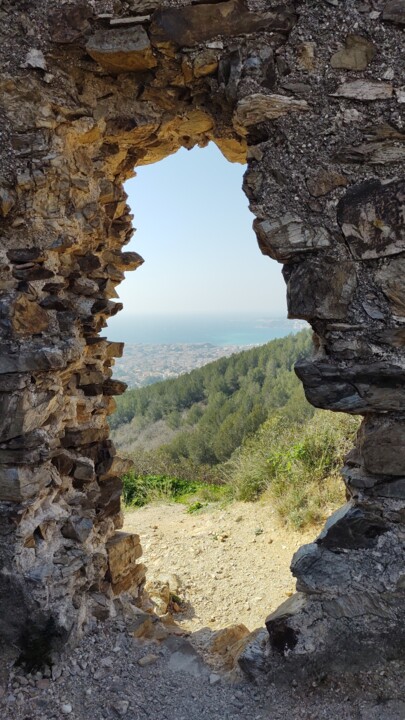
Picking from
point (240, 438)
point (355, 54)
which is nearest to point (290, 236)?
point (355, 54)

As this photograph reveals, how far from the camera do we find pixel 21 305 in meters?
2.29

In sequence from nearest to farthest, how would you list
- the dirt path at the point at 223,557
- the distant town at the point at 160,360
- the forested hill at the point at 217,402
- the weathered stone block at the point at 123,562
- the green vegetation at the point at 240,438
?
the weathered stone block at the point at 123,562 → the dirt path at the point at 223,557 → the green vegetation at the point at 240,438 → the forested hill at the point at 217,402 → the distant town at the point at 160,360

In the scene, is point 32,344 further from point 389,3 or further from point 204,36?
point 389,3

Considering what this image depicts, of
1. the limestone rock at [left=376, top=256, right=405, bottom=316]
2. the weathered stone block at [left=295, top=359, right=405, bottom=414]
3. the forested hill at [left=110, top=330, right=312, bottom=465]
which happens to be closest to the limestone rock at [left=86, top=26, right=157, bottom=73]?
the limestone rock at [left=376, top=256, right=405, bottom=316]

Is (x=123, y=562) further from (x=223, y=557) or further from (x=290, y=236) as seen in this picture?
(x=290, y=236)

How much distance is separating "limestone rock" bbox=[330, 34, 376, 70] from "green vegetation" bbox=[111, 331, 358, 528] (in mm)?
3863

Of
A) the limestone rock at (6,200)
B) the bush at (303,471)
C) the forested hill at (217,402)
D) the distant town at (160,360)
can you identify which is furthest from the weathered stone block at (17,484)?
the distant town at (160,360)

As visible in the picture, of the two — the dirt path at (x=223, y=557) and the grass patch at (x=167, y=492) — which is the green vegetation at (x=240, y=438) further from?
the dirt path at (x=223, y=557)

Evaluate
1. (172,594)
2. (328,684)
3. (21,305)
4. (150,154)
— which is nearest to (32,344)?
(21,305)

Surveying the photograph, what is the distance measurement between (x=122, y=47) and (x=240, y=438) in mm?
10693

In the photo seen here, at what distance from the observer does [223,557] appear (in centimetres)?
477

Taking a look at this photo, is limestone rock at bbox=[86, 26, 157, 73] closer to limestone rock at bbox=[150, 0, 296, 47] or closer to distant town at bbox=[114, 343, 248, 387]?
limestone rock at bbox=[150, 0, 296, 47]

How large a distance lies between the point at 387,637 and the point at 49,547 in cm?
163

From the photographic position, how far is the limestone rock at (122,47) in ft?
6.82
